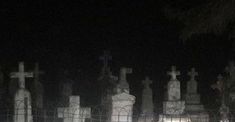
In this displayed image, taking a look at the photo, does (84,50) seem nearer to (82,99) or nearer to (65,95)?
(82,99)

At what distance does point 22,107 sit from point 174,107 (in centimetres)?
328

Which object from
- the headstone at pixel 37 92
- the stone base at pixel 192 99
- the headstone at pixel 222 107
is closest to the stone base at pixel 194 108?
the stone base at pixel 192 99

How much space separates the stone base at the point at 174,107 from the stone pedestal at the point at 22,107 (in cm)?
300

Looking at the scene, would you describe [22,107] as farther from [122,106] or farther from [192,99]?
[192,99]

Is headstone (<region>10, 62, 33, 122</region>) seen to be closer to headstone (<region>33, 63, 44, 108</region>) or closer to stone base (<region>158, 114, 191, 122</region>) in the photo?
headstone (<region>33, 63, 44, 108</region>)

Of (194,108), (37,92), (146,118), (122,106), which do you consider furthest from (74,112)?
(194,108)

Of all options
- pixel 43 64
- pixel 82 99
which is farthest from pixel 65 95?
pixel 43 64

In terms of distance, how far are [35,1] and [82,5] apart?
1.62 m

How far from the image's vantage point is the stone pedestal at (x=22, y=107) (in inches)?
346

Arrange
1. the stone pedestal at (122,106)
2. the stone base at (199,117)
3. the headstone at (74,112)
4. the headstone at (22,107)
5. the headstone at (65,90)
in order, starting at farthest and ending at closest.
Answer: the headstone at (65,90), the stone base at (199,117), the stone pedestal at (122,106), the headstone at (74,112), the headstone at (22,107)

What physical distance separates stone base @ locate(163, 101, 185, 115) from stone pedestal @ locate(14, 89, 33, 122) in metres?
3.00

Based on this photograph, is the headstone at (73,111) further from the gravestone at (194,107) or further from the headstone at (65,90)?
the gravestone at (194,107)

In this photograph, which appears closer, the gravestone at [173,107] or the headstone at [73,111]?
the headstone at [73,111]

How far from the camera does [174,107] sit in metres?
10.4
